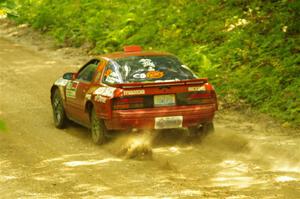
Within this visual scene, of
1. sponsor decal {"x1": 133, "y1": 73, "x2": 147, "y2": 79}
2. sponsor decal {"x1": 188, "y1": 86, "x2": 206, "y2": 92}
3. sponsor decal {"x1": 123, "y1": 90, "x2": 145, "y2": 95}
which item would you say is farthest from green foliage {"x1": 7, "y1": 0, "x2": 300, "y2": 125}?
sponsor decal {"x1": 123, "y1": 90, "x2": 145, "y2": 95}

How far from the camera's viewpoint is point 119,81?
34.6 ft

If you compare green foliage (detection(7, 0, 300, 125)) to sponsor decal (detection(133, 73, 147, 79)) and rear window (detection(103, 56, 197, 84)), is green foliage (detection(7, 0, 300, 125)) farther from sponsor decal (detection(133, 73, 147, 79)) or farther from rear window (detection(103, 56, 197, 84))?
sponsor decal (detection(133, 73, 147, 79))

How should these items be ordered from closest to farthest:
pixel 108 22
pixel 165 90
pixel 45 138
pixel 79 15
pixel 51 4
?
1. pixel 165 90
2. pixel 45 138
3. pixel 108 22
4. pixel 79 15
5. pixel 51 4

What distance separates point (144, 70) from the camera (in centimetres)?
1073

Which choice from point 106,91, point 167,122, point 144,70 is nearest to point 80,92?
point 106,91

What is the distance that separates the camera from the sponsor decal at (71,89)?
11826 millimetres

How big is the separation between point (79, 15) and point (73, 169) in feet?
56.4

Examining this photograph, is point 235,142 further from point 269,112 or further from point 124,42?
point 124,42

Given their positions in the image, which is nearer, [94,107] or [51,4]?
[94,107]

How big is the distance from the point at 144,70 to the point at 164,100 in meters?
0.76

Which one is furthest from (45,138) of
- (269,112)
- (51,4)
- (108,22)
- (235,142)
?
(51,4)

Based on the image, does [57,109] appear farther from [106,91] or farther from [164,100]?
[164,100]

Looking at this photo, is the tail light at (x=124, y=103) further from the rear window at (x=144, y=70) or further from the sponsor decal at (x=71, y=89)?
the sponsor decal at (x=71, y=89)

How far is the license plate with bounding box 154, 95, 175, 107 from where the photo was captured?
10.2m
